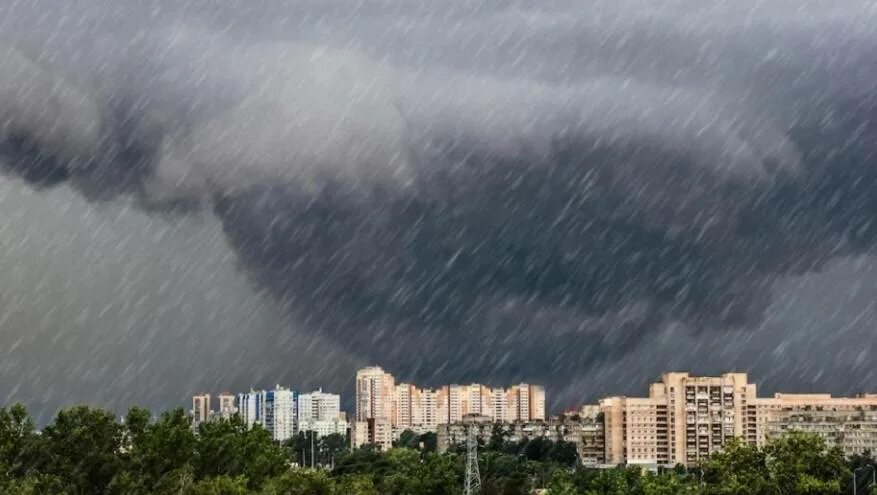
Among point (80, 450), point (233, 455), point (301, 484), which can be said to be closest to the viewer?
point (80, 450)

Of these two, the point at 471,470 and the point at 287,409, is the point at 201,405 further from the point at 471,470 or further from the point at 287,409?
the point at 471,470

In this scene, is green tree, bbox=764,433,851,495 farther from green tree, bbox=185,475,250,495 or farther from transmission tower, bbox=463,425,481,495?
transmission tower, bbox=463,425,481,495

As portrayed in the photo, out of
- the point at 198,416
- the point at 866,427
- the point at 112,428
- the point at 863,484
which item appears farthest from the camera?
the point at 198,416

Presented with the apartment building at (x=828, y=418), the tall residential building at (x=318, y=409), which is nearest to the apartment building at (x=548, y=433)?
the apartment building at (x=828, y=418)

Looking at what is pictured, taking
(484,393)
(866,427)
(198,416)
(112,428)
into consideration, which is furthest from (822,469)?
(198,416)

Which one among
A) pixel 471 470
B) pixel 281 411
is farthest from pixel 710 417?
pixel 281 411

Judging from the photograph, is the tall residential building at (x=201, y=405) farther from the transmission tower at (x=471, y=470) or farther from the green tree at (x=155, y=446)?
the green tree at (x=155, y=446)

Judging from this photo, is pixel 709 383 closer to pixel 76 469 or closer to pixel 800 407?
pixel 800 407
